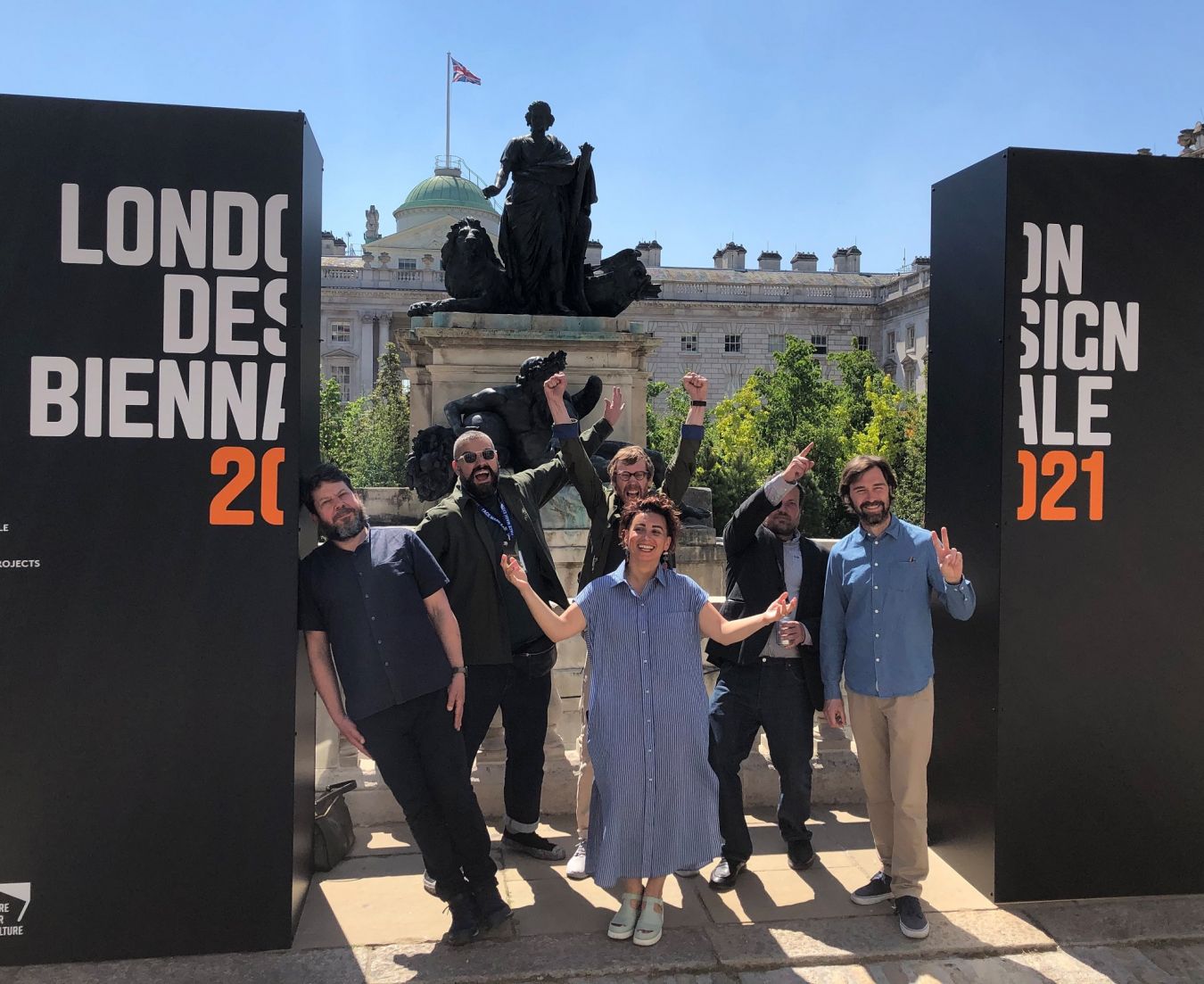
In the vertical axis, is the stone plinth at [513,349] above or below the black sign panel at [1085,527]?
above

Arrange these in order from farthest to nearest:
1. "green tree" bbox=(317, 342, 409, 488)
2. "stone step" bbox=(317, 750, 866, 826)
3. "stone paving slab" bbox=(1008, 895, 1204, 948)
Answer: "green tree" bbox=(317, 342, 409, 488) < "stone step" bbox=(317, 750, 866, 826) < "stone paving slab" bbox=(1008, 895, 1204, 948)

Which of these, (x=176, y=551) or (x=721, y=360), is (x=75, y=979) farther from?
(x=721, y=360)

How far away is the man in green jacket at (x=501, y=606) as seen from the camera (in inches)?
167

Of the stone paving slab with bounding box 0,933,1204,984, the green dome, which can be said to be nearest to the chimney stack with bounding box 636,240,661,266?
the green dome

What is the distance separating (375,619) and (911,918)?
2.41m

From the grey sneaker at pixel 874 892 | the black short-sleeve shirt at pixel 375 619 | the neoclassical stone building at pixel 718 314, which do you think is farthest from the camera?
the neoclassical stone building at pixel 718 314

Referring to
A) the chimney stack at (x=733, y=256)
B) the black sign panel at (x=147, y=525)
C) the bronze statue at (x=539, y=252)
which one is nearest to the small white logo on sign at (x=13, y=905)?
the black sign panel at (x=147, y=525)

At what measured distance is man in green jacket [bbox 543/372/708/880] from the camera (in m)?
4.23

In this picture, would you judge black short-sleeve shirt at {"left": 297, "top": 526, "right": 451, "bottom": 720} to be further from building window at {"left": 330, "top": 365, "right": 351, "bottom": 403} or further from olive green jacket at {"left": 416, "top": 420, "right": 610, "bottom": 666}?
building window at {"left": 330, "top": 365, "right": 351, "bottom": 403}

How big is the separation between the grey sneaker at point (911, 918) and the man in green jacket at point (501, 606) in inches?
60.5

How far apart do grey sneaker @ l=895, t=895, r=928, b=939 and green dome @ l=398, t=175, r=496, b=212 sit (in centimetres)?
7159

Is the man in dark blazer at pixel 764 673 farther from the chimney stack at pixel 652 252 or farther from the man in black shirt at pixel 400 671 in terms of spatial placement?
the chimney stack at pixel 652 252

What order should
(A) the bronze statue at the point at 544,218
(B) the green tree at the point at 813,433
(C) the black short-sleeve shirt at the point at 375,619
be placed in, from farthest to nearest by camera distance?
(B) the green tree at the point at 813,433 → (A) the bronze statue at the point at 544,218 → (C) the black short-sleeve shirt at the point at 375,619

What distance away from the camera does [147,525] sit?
12.1ft
